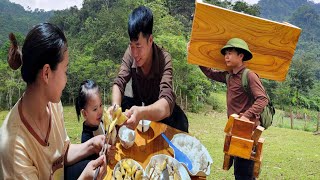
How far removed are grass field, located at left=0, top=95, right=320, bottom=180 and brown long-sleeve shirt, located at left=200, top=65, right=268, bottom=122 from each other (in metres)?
3.06

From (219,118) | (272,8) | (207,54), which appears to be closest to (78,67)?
(219,118)

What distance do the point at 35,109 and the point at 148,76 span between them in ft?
3.34

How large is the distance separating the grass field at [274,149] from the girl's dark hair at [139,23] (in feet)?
12.2

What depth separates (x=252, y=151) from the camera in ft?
6.86

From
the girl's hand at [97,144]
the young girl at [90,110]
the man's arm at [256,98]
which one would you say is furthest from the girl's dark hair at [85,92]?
the man's arm at [256,98]

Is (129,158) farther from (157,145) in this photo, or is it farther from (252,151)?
(252,151)

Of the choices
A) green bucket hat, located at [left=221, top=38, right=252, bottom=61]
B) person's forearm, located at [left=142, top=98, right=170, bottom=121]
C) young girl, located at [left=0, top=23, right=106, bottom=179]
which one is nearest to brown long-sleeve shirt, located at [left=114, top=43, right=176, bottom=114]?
person's forearm, located at [left=142, top=98, right=170, bottom=121]

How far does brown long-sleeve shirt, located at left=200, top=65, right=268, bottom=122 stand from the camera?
88.7 inches

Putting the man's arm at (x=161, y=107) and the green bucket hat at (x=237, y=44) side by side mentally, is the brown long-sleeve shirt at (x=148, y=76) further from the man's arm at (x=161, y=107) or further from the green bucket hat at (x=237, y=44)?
the green bucket hat at (x=237, y=44)

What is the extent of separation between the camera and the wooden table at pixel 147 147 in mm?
1825

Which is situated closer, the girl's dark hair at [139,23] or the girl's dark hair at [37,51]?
the girl's dark hair at [37,51]

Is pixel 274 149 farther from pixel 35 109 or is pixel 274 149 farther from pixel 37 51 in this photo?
pixel 37 51

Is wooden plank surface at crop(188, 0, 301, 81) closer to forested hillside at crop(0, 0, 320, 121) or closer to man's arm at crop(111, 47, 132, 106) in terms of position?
man's arm at crop(111, 47, 132, 106)

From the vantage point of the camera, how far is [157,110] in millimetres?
2025
